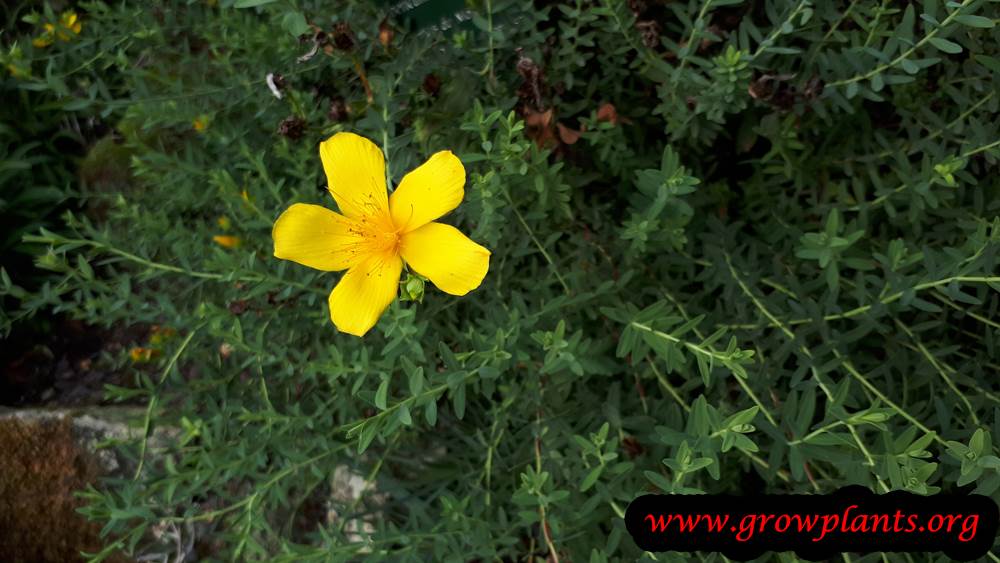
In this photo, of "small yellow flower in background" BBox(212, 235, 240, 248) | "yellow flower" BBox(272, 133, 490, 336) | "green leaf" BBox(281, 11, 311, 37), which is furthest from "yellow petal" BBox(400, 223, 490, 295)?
"small yellow flower in background" BBox(212, 235, 240, 248)

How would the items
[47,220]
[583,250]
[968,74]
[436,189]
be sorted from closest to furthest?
[436,189], [968,74], [583,250], [47,220]

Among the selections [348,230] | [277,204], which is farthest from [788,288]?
[277,204]

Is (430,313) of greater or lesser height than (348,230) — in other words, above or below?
below

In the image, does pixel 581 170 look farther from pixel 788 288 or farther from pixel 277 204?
pixel 277 204

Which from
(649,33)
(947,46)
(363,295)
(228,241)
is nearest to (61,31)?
(228,241)

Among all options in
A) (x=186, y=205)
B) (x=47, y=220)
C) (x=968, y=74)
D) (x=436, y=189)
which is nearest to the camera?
(x=436, y=189)

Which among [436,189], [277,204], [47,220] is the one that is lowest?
[47,220]

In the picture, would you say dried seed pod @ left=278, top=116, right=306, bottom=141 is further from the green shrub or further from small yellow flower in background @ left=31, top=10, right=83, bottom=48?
small yellow flower in background @ left=31, top=10, right=83, bottom=48
